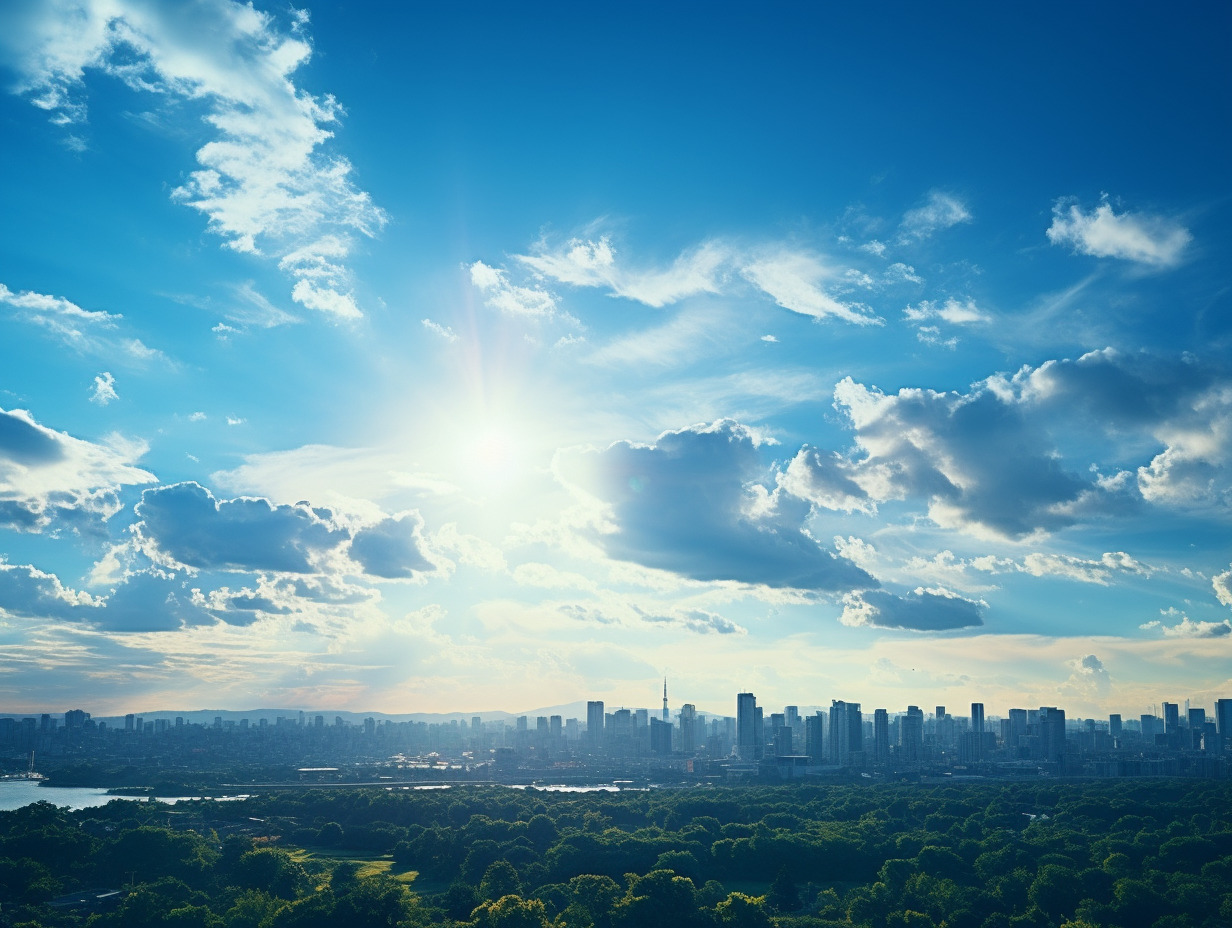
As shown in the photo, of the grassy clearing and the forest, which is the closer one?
the forest

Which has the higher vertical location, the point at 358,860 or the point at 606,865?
the point at 606,865

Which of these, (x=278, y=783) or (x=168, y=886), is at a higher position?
(x=168, y=886)

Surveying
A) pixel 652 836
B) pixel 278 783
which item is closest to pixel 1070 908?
pixel 652 836

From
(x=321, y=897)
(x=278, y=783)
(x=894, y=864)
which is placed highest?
(x=321, y=897)

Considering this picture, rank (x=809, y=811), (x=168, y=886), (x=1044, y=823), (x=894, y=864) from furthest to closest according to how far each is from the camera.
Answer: (x=809, y=811) < (x=1044, y=823) < (x=894, y=864) < (x=168, y=886)

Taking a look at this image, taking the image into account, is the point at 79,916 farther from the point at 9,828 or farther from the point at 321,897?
the point at 9,828

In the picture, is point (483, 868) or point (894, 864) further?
point (483, 868)

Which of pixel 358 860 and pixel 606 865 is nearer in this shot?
pixel 606 865

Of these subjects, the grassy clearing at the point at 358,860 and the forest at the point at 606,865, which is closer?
the forest at the point at 606,865
